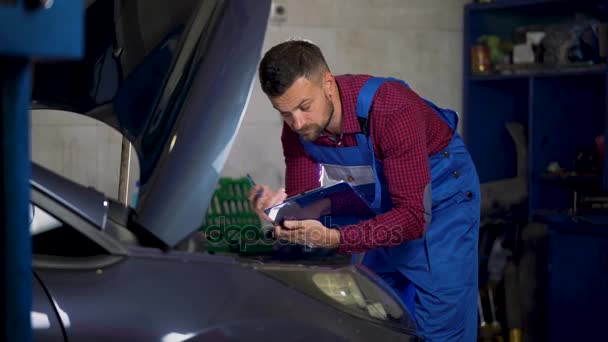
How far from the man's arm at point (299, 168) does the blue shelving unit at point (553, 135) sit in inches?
66.6

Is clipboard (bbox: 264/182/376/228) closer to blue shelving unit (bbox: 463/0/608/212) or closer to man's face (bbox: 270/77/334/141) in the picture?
man's face (bbox: 270/77/334/141)

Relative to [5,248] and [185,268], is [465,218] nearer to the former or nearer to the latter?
[185,268]

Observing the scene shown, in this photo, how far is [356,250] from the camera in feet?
7.85

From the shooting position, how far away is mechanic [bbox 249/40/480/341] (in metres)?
2.33

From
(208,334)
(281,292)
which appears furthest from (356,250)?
(208,334)

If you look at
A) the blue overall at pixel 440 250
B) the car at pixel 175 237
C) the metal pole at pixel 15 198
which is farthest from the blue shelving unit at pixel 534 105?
the metal pole at pixel 15 198

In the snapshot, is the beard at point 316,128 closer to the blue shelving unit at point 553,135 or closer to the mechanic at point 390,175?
the mechanic at point 390,175

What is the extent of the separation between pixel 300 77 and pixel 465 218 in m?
0.74

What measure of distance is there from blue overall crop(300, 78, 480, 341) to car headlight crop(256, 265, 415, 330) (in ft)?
2.05

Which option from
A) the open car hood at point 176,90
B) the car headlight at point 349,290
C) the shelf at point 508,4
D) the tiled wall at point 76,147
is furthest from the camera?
the shelf at point 508,4

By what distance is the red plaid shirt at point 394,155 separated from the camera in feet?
7.63

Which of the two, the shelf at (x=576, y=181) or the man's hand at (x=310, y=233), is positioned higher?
the man's hand at (x=310, y=233)

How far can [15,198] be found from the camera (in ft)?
3.34

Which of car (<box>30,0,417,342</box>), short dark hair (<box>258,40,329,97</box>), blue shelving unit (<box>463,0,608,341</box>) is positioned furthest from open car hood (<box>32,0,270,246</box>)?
blue shelving unit (<box>463,0,608,341</box>)
